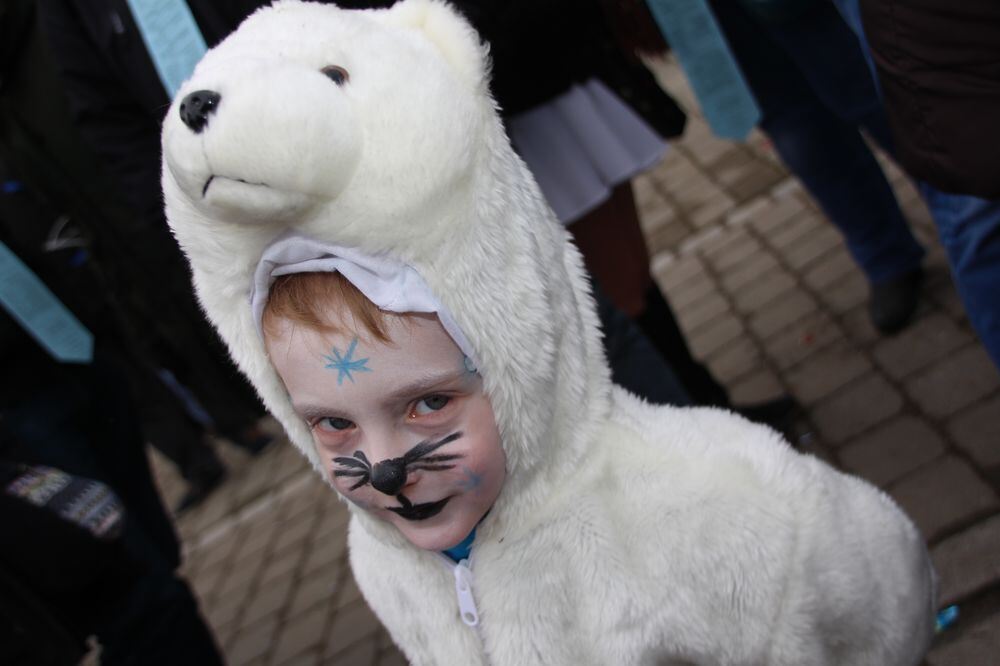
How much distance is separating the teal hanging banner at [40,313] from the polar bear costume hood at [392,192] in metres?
1.40

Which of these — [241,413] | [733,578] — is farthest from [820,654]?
[241,413]

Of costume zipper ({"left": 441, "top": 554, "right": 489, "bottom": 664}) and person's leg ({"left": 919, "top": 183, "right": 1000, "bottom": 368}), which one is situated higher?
costume zipper ({"left": 441, "top": 554, "right": 489, "bottom": 664})

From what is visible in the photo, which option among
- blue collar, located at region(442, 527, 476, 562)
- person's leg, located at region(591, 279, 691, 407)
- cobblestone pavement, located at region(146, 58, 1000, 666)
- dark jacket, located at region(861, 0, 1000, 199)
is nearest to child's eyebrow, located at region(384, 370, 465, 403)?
blue collar, located at region(442, 527, 476, 562)

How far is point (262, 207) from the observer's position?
1.07 metres

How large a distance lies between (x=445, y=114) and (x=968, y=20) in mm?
768

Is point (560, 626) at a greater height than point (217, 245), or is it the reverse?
point (217, 245)

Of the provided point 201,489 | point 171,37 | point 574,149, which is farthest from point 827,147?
point 201,489

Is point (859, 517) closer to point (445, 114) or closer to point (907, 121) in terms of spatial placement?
point (907, 121)

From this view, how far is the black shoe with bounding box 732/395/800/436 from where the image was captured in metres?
2.71

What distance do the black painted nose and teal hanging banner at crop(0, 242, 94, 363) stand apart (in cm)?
163

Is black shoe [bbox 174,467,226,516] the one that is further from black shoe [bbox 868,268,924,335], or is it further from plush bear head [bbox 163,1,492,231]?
plush bear head [bbox 163,1,492,231]

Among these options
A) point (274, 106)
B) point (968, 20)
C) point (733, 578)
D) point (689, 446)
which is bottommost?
point (733, 578)

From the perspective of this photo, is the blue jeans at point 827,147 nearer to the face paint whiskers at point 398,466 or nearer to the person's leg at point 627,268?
the person's leg at point 627,268

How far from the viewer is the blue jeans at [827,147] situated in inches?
103
